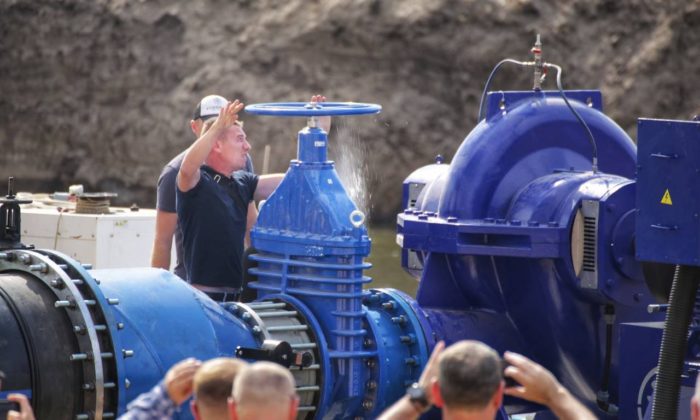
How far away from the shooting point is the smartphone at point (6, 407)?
4164mm

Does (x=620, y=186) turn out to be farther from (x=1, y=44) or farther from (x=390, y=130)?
(x=1, y=44)

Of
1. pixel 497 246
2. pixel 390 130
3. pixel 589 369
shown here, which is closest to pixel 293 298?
pixel 497 246

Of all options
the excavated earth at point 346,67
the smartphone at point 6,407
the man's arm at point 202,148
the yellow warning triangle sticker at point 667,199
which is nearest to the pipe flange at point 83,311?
the smartphone at point 6,407

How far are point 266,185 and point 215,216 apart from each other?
0.37 m

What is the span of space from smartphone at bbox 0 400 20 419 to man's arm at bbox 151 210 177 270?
1.71m

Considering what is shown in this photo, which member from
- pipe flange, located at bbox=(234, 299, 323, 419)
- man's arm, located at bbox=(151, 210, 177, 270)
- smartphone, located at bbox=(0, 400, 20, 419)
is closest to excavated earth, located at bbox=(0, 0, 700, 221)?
man's arm, located at bbox=(151, 210, 177, 270)

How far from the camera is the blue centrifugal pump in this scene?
4.46 m

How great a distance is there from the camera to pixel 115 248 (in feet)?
22.5

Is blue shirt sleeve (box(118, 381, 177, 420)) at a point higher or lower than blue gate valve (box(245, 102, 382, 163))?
lower

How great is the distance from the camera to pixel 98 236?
22.3 feet

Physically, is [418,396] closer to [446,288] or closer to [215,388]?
[215,388]

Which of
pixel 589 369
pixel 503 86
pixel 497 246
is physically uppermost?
pixel 503 86

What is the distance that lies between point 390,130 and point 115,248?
16.8 m

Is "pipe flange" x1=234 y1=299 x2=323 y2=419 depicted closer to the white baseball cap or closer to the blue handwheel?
the blue handwheel
